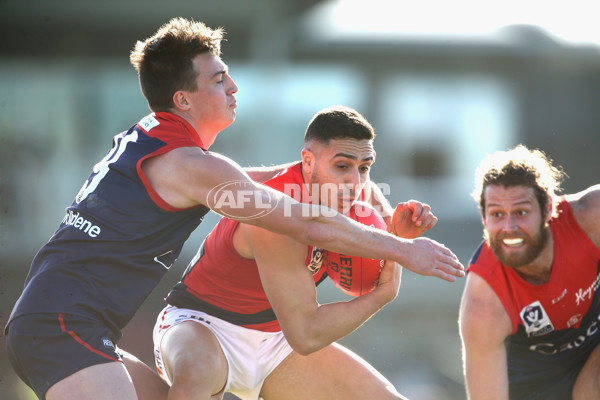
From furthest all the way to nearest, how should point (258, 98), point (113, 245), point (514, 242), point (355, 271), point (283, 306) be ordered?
point (258, 98)
point (514, 242)
point (355, 271)
point (283, 306)
point (113, 245)

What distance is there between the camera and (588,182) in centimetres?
1329

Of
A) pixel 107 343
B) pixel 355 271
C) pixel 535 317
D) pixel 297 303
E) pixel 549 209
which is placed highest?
pixel 549 209

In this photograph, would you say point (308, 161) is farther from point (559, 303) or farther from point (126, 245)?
point (559, 303)

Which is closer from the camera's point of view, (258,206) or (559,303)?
(258,206)

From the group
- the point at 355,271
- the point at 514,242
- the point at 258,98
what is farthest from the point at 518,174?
the point at 258,98

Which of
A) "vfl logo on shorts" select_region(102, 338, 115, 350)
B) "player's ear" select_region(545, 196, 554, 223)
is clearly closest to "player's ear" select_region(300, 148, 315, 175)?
"vfl logo on shorts" select_region(102, 338, 115, 350)

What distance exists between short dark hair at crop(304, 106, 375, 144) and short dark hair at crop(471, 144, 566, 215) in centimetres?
112

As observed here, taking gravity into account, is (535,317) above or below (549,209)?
below

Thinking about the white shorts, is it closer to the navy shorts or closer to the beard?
the navy shorts

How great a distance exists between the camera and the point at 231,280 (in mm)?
3424

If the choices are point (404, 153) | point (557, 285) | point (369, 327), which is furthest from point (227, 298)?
point (404, 153)

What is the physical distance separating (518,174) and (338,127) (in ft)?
4.46

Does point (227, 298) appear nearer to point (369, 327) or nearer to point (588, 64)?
point (369, 327)

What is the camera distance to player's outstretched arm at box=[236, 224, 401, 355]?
3.07 m
